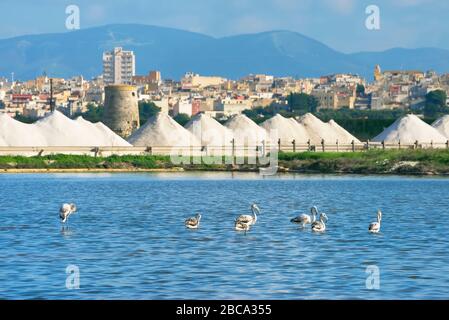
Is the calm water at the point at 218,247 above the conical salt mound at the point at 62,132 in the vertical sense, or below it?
below

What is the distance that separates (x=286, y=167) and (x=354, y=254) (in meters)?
38.9

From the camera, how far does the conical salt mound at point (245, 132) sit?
6750cm

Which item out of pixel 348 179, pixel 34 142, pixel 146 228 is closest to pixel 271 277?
pixel 146 228

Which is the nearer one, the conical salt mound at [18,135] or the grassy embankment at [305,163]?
the grassy embankment at [305,163]

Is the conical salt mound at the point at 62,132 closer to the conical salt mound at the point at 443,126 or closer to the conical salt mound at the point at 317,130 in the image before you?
the conical salt mound at the point at 317,130

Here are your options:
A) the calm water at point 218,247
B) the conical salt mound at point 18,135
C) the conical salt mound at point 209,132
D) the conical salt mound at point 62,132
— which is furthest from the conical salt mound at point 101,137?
the calm water at point 218,247

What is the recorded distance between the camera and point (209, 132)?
6794 cm

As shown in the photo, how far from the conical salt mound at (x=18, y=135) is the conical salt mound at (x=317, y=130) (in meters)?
17.9

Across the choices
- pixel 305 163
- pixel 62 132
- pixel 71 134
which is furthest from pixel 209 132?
pixel 305 163

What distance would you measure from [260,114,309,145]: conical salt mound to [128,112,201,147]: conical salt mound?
631 cm

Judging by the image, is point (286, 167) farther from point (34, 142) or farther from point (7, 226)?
point (7, 226)

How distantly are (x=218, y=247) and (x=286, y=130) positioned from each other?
5164cm

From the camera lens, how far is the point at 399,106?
→ 198 meters
